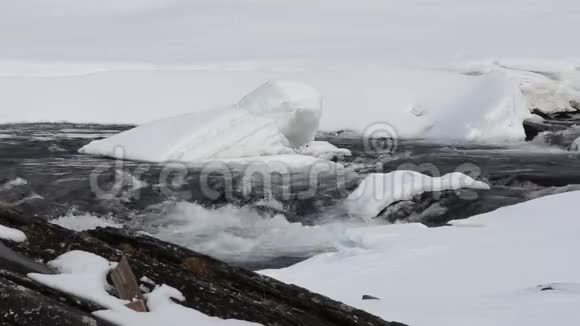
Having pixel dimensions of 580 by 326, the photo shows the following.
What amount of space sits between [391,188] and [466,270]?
11.0 feet

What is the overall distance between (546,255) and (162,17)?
Answer: 25.5 metres

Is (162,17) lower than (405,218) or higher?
higher

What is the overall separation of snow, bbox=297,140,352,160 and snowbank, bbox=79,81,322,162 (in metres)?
0.17

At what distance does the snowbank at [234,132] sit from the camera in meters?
11.2

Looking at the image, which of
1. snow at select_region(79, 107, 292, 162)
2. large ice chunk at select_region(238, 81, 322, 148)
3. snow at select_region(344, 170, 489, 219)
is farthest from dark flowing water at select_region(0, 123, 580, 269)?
large ice chunk at select_region(238, 81, 322, 148)

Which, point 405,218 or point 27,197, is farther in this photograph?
point 27,197

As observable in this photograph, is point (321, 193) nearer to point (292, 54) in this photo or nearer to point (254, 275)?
point (254, 275)

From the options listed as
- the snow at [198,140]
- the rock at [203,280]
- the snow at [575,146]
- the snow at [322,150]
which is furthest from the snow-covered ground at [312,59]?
the rock at [203,280]

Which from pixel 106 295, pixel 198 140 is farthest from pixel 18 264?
pixel 198 140

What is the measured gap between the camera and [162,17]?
29.2 m

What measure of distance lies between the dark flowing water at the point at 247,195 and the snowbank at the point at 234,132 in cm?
42

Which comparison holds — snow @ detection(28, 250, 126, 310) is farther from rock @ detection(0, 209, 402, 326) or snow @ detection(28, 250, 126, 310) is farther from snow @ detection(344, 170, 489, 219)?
snow @ detection(344, 170, 489, 219)

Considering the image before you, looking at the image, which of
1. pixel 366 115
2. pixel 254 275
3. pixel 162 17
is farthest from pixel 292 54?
pixel 254 275

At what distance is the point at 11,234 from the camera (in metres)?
2.51
